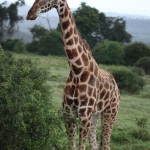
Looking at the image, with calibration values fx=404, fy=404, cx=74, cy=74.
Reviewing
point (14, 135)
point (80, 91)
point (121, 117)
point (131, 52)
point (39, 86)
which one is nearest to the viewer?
point (14, 135)

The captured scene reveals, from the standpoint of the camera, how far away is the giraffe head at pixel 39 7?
16.2 ft

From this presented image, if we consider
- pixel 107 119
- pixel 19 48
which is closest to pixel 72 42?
pixel 107 119

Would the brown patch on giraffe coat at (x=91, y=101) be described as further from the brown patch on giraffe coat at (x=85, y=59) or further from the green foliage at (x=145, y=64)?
the green foliage at (x=145, y=64)

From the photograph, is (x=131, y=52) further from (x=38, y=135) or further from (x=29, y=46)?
(x=38, y=135)

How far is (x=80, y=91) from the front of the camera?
212 inches

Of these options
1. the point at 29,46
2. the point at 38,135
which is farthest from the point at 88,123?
the point at 29,46

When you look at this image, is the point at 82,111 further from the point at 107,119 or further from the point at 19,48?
the point at 19,48

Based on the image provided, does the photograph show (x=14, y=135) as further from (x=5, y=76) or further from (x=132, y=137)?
(x=132, y=137)

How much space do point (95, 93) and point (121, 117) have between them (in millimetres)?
7416

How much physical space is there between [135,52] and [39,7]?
31.4 m

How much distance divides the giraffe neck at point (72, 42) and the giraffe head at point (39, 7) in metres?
0.11

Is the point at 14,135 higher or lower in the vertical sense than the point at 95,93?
lower

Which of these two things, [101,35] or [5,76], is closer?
[5,76]

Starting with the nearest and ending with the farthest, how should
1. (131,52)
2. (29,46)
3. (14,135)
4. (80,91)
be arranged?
(14,135) < (80,91) < (131,52) < (29,46)
